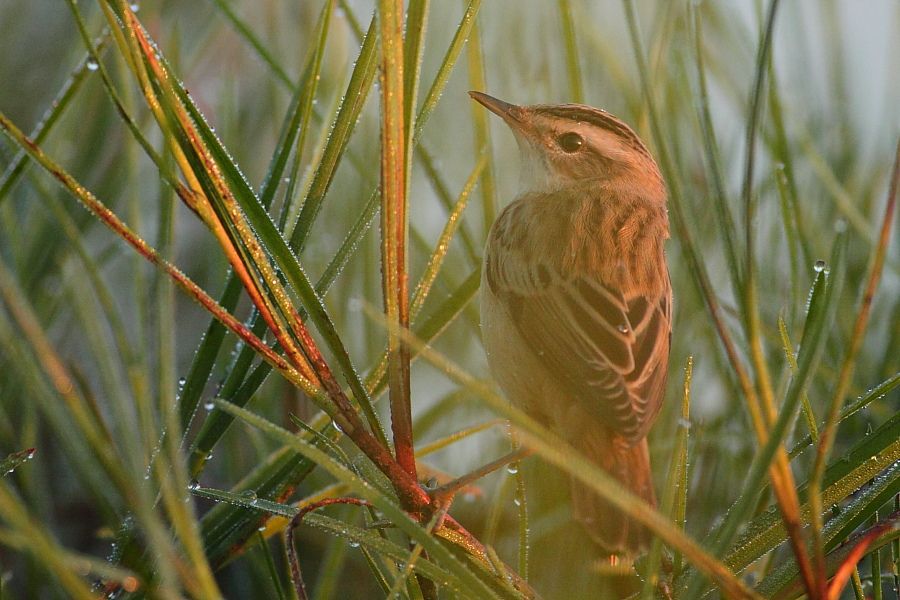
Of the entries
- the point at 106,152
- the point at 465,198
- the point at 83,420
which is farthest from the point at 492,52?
the point at 83,420

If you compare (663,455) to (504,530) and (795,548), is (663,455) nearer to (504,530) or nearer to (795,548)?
(504,530)

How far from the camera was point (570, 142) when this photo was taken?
2969mm

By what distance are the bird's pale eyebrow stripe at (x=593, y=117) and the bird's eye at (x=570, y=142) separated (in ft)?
0.32

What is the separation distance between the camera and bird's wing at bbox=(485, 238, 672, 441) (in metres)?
2.12

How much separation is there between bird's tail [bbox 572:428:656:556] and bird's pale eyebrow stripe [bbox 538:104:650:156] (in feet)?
2.52

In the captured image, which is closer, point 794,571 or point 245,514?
point 794,571

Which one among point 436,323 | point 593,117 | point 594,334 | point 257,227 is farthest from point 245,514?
point 593,117

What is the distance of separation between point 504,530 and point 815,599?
1.26 metres

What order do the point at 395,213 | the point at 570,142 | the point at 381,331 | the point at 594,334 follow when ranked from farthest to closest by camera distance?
the point at 570,142
the point at 594,334
the point at 381,331
the point at 395,213

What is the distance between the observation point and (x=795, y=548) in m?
0.80

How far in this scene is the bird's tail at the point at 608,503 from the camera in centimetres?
192

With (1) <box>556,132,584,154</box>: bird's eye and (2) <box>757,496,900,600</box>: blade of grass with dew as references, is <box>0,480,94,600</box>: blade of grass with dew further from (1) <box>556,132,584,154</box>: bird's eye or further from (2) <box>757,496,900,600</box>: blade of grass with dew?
(1) <box>556,132,584,154</box>: bird's eye

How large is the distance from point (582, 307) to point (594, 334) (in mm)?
117

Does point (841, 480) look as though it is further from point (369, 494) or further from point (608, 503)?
point (608, 503)
